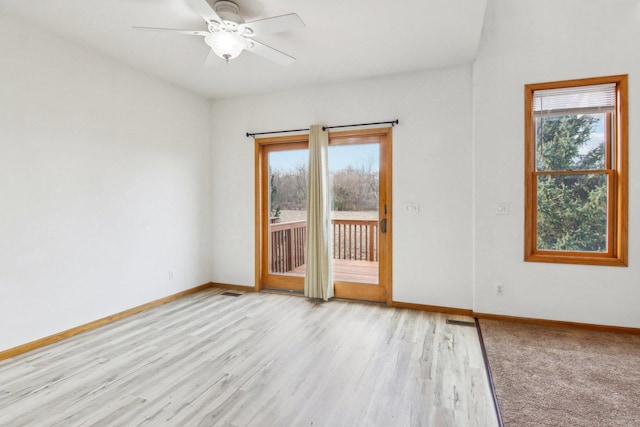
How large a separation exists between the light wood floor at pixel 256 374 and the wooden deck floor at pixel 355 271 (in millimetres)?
665

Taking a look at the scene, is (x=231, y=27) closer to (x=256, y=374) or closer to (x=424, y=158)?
(x=424, y=158)

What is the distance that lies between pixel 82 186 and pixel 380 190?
3.16 m

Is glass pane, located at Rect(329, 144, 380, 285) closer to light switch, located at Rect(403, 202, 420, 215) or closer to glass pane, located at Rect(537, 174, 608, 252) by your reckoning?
light switch, located at Rect(403, 202, 420, 215)

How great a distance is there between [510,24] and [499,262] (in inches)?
99.0

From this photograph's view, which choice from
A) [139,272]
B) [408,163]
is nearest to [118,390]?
[139,272]

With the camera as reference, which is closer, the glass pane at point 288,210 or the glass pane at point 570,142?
the glass pane at point 570,142

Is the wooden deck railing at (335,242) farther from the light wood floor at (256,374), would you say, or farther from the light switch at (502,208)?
the light switch at (502,208)

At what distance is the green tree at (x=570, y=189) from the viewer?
10.6 feet

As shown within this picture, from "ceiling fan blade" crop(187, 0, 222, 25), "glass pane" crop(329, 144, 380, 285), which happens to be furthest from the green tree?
"ceiling fan blade" crop(187, 0, 222, 25)

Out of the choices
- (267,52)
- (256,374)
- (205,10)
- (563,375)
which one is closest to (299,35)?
(267,52)

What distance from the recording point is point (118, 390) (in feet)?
6.98

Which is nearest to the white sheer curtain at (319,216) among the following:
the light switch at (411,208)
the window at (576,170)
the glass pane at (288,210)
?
the glass pane at (288,210)

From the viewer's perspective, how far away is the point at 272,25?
2.37 meters

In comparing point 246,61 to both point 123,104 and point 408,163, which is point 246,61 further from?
point 408,163
